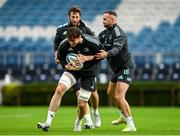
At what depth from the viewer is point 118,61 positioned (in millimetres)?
12383

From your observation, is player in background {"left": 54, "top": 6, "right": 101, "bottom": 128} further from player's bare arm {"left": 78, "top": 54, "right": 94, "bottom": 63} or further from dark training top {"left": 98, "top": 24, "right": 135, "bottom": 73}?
player's bare arm {"left": 78, "top": 54, "right": 94, "bottom": 63}

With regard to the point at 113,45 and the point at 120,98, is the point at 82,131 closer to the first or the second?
the point at 120,98

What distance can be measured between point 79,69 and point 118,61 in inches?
50.6

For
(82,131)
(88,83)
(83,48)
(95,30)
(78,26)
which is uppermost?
(95,30)

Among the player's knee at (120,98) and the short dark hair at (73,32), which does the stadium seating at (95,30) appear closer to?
the player's knee at (120,98)

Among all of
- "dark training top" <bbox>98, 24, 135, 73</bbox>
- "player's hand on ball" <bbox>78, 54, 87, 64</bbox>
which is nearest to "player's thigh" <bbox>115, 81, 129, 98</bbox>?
"dark training top" <bbox>98, 24, 135, 73</bbox>

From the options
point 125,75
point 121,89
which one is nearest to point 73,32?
point 121,89

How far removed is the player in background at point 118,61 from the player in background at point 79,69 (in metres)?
0.38

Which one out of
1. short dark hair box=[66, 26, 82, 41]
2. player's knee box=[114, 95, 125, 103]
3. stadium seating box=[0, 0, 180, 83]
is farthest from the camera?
stadium seating box=[0, 0, 180, 83]

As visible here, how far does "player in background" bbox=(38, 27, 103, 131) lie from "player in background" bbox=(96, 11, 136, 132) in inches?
15.0

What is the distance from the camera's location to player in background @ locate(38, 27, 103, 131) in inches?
431

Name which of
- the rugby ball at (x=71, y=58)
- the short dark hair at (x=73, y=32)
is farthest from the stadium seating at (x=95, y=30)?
the short dark hair at (x=73, y=32)

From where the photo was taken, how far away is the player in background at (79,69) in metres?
10.9

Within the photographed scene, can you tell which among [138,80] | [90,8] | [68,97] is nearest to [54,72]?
[68,97]
